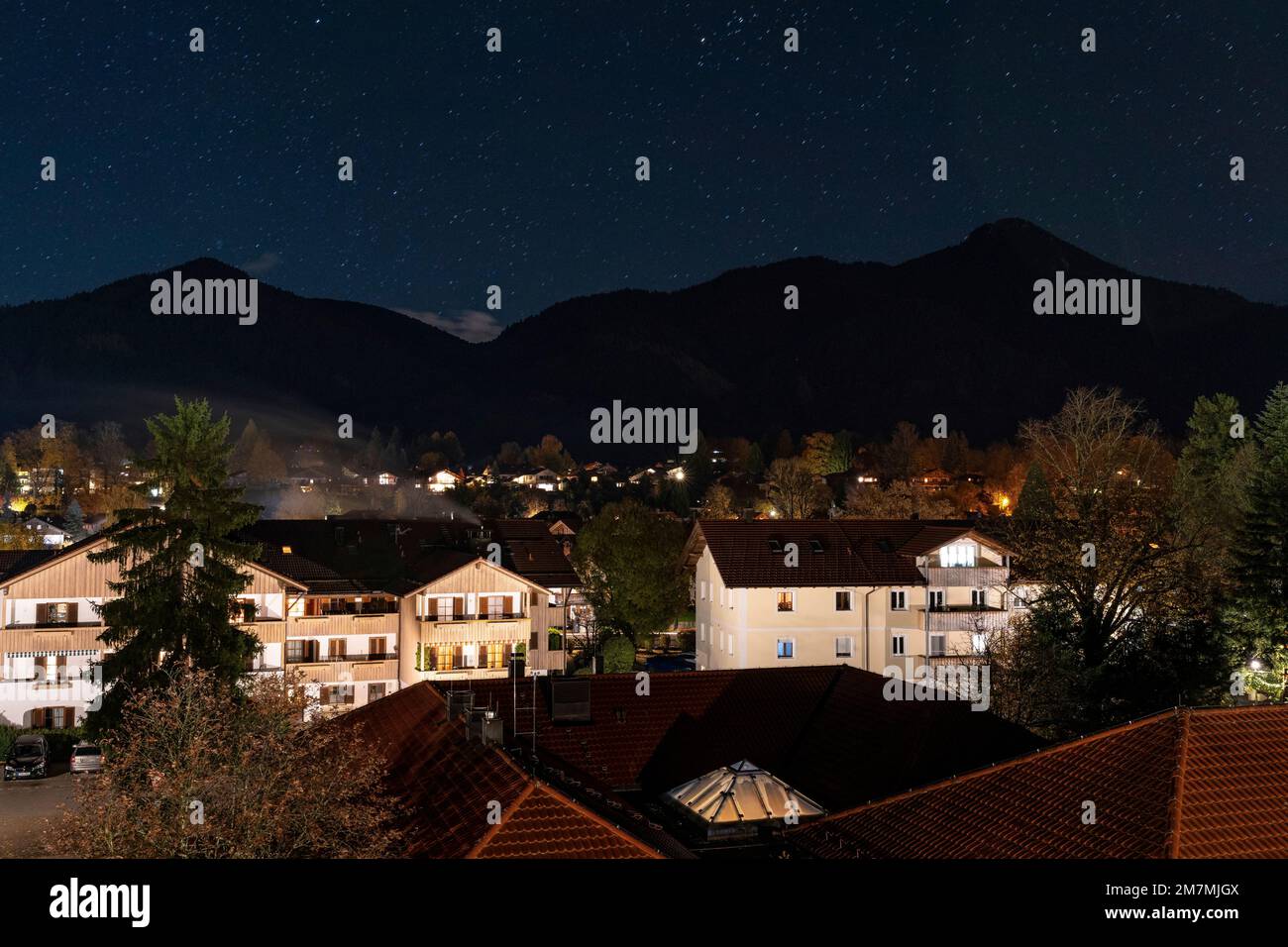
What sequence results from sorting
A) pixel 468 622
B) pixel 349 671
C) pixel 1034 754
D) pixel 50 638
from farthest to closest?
1. pixel 468 622
2. pixel 349 671
3. pixel 50 638
4. pixel 1034 754

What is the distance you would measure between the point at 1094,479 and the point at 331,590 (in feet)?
102

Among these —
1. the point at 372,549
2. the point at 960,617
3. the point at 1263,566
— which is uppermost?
the point at 372,549

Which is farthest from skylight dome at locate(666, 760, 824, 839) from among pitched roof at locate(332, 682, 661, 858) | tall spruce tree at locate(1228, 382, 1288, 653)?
tall spruce tree at locate(1228, 382, 1288, 653)

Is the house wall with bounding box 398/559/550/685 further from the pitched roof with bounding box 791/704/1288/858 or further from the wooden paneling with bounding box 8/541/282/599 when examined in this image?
the pitched roof with bounding box 791/704/1288/858

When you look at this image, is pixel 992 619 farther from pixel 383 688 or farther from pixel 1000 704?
pixel 383 688

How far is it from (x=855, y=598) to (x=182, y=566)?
2961 cm

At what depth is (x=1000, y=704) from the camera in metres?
36.4

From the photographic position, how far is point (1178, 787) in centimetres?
1484

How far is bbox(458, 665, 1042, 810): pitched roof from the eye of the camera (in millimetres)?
25734

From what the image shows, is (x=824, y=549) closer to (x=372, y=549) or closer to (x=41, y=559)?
(x=372, y=549)

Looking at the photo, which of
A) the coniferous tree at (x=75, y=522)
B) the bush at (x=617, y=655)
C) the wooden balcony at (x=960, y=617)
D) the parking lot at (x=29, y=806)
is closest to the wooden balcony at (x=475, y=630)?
the bush at (x=617, y=655)

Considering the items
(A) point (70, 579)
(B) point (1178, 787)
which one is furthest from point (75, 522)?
(B) point (1178, 787)

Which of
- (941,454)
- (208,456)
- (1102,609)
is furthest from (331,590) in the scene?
(941,454)

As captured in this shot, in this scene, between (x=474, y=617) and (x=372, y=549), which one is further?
(x=372, y=549)
